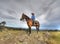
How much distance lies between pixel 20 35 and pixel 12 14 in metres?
1.05

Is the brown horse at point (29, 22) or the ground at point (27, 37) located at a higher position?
the brown horse at point (29, 22)

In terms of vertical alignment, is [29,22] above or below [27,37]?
above

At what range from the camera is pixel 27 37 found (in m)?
8.23

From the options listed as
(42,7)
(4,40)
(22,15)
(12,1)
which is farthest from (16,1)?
(4,40)

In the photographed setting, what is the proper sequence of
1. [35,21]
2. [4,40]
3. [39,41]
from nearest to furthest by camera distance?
[4,40]
[39,41]
[35,21]

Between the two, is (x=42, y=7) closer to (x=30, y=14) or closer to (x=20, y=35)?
(x=30, y=14)

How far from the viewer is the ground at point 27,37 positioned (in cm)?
779

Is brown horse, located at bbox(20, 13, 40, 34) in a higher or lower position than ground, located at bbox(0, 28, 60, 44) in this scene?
higher

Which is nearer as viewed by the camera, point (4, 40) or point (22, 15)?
point (4, 40)

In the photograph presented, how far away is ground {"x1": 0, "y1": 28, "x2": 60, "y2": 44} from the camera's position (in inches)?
307

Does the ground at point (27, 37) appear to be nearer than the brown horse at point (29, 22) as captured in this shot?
Yes

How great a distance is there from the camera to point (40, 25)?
8555 millimetres

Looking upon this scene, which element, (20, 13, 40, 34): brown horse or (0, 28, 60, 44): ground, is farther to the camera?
(20, 13, 40, 34): brown horse

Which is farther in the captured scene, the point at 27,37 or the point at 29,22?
the point at 29,22
